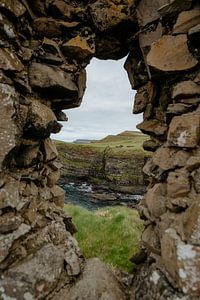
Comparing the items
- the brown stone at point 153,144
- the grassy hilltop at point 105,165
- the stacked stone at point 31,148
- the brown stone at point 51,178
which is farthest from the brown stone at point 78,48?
the grassy hilltop at point 105,165

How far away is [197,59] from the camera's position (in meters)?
5.34

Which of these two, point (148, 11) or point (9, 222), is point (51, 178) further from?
point (148, 11)

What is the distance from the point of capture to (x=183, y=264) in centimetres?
454

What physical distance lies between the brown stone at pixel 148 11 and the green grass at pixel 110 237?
6.23 m

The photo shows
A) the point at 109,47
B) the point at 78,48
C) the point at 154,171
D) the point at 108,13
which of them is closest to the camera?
the point at 154,171

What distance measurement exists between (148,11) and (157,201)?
4.39m

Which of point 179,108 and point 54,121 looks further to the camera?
point 54,121

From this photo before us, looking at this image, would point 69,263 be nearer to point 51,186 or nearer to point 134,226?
point 51,186

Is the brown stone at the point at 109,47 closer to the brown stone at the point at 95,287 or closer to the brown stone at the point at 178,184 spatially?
the brown stone at the point at 178,184

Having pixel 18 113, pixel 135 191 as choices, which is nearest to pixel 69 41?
pixel 18 113

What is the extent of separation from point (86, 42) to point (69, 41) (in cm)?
41

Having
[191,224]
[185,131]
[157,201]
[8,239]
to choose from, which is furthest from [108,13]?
[8,239]

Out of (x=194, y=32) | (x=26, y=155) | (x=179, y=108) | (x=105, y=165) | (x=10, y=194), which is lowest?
(x=105, y=165)

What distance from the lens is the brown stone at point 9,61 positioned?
5.27 m
